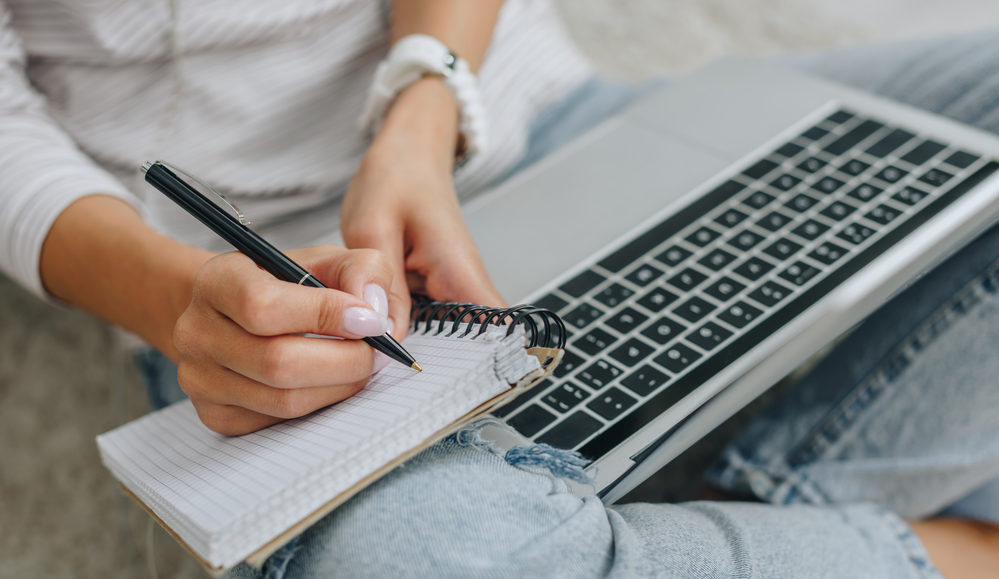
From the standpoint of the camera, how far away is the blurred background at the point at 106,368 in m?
0.84

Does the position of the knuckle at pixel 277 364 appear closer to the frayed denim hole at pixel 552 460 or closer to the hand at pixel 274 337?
the hand at pixel 274 337

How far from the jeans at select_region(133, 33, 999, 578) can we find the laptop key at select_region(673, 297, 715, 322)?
0.39 ft

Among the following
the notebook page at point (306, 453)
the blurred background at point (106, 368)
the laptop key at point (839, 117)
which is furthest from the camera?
the blurred background at point (106, 368)

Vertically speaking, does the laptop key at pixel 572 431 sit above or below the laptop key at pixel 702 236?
below

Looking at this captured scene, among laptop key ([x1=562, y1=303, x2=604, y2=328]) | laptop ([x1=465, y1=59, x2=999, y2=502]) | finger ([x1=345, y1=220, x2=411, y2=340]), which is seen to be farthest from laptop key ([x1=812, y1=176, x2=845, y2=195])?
finger ([x1=345, y1=220, x2=411, y2=340])

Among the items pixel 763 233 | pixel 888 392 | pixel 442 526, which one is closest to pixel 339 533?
pixel 442 526

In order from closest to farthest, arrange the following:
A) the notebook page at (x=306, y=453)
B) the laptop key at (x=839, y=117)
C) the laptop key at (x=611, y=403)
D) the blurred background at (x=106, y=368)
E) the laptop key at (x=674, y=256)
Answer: the notebook page at (x=306, y=453) < the laptop key at (x=611, y=403) < the laptop key at (x=674, y=256) < the laptop key at (x=839, y=117) < the blurred background at (x=106, y=368)

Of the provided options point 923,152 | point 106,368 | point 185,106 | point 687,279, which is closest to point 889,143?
point 923,152

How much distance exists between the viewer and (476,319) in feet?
1.27

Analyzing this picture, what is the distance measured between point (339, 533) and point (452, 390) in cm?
9

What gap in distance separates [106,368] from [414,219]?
74cm

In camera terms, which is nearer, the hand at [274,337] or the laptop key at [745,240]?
the hand at [274,337]

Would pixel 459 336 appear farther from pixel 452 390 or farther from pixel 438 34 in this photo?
pixel 438 34

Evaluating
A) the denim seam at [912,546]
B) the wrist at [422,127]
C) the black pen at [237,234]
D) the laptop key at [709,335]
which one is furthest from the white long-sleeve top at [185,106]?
Result: the denim seam at [912,546]
